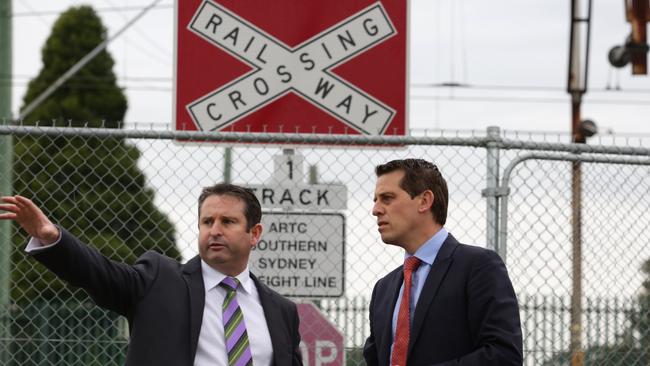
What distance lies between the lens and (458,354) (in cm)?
458

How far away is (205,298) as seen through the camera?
4.83m

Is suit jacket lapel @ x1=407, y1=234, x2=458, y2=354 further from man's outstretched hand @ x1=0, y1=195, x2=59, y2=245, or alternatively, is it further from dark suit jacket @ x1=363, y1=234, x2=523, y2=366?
man's outstretched hand @ x1=0, y1=195, x2=59, y2=245

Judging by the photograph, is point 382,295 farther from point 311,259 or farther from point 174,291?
point 311,259

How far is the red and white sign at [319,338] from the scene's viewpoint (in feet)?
21.0

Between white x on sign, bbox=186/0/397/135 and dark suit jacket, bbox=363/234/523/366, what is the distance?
2.32 m

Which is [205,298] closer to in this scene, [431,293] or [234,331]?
[234,331]

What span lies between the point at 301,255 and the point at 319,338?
42cm

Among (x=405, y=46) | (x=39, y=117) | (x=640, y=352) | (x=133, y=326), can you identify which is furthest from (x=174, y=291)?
(x=39, y=117)

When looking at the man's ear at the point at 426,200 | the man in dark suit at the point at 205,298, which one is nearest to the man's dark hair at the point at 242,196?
the man in dark suit at the point at 205,298

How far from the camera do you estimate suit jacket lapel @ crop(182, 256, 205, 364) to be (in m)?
4.69

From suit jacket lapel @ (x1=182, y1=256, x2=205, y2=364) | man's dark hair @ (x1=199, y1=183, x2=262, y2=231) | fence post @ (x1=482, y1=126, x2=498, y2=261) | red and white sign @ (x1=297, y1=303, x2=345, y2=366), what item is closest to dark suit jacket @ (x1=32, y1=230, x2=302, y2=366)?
suit jacket lapel @ (x1=182, y1=256, x2=205, y2=364)

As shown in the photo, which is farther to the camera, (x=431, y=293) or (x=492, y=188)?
(x=492, y=188)

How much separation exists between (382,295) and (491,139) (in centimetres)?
Result: 175

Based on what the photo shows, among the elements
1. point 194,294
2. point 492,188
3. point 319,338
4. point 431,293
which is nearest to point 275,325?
point 194,294
